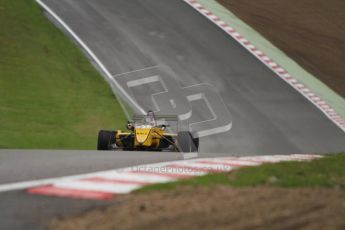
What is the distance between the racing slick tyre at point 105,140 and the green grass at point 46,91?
1.84 metres

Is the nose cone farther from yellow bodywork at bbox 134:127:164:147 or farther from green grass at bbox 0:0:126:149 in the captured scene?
green grass at bbox 0:0:126:149

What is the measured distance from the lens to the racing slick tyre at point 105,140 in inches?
560

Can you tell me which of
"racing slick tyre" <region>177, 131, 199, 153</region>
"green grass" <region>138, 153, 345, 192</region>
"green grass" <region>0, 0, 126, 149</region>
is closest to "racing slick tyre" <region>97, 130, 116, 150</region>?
"racing slick tyre" <region>177, 131, 199, 153</region>

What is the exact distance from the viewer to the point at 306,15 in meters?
29.1

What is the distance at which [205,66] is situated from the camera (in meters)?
22.1

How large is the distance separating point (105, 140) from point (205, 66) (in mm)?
8602

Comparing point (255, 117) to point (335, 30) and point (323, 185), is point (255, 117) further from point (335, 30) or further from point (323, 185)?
point (323, 185)

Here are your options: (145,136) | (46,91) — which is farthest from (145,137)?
(46,91)

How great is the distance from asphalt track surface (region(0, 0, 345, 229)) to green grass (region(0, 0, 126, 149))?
1.16 metres

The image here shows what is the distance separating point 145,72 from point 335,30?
10699mm

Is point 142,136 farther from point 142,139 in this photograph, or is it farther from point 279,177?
point 279,177

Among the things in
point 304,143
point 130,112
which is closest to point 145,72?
point 130,112

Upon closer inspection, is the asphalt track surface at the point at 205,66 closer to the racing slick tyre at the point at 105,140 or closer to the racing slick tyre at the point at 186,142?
the racing slick tyre at the point at 186,142

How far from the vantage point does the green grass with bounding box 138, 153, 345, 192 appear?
264 inches
